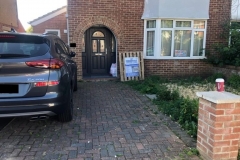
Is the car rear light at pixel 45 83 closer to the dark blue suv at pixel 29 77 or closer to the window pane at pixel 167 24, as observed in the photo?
the dark blue suv at pixel 29 77

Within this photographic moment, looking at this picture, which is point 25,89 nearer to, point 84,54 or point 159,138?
point 159,138

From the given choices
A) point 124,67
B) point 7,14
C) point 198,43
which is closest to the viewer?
point 124,67

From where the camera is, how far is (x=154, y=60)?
361 inches

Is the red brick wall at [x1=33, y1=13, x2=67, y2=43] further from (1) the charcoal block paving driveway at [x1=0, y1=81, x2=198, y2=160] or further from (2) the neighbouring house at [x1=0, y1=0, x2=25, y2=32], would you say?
(1) the charcoal block paving driveway at [x1=0, y1=81, x2=198, y2=160]

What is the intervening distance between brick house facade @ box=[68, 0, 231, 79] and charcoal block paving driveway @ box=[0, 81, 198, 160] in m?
4.45

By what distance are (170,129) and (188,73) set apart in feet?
20.2

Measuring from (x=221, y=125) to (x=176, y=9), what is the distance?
7.13m

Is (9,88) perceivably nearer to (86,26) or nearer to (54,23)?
(86,26)

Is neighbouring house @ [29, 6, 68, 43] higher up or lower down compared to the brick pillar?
higher up

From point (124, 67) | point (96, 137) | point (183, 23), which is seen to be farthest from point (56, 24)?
point (96, 137)

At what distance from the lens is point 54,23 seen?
15.8m

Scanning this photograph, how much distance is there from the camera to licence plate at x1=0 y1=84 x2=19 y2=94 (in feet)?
10.1

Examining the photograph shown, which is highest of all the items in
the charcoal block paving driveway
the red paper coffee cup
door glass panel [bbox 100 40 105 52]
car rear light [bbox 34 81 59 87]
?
door glass panel [bbox 100 40 105 52]

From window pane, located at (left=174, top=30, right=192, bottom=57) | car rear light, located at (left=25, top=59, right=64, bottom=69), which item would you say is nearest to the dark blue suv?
car rear light, located at (left=25, top=59, right=64, bottom=69)
